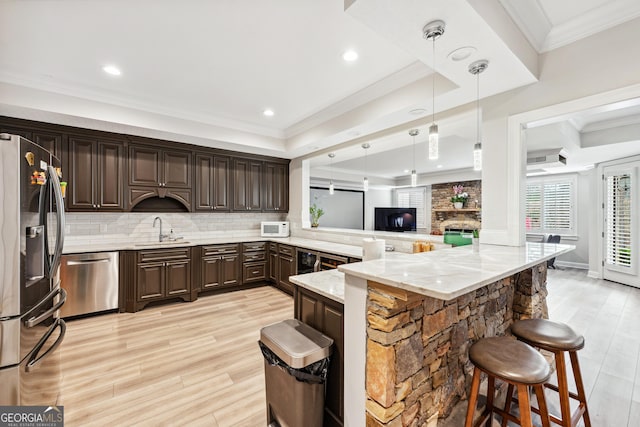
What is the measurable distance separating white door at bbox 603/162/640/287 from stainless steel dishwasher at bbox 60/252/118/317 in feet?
28.8

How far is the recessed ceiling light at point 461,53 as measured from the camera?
1851mm

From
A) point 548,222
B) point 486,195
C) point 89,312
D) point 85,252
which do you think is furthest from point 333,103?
point 548,222

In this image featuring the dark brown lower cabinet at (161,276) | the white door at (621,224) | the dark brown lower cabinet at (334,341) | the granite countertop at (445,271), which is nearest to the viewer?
the granite countertop at (445,271)

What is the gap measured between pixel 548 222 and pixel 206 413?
9.17 meters

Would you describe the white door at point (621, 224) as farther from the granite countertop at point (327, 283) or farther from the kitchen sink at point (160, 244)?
the kitchen sink at point (160, 244)

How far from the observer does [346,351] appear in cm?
152

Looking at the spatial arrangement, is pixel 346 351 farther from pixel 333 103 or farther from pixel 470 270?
pixel 333 103

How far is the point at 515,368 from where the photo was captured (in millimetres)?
1304

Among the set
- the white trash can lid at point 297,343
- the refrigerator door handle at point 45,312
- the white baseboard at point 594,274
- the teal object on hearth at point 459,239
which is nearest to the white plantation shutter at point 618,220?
the white baseboard at point 594,274

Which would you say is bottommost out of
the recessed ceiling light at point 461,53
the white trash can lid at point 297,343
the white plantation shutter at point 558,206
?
the white trash can lid at point 297,343

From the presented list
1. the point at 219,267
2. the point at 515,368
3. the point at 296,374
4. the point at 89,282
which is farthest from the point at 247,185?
the point at 515,368

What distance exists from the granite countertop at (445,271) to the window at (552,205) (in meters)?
7.11

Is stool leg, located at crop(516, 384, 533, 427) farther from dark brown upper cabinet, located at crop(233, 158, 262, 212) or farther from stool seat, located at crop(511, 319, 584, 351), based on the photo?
dark brown upper cabinet, located at crop(233, 158, 262, 212)

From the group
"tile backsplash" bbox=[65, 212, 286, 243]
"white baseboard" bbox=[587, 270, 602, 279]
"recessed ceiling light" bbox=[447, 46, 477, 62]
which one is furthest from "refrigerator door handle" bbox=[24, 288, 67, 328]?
"white baseboard" bbox=[587, 270, 602, 279]
